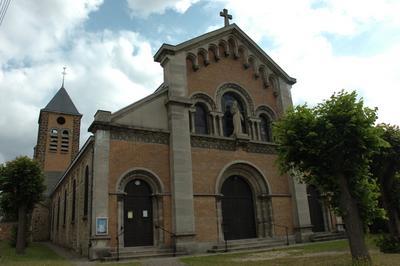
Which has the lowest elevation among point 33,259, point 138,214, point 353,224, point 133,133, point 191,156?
point 33,259

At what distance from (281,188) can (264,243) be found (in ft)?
13.6

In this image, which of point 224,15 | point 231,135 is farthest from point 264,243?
point 224,15

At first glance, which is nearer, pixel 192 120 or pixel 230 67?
pixel 192 120

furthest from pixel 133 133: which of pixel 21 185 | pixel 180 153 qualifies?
pixel 21 185

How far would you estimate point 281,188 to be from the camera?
21.4m

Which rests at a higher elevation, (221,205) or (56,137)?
(56,137)

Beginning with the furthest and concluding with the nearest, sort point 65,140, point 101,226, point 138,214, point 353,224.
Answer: point 65,140 → point 138,214 → point 101,226 → point 353,224

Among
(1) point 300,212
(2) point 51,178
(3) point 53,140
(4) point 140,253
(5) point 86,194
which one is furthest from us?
(3) point 53,140

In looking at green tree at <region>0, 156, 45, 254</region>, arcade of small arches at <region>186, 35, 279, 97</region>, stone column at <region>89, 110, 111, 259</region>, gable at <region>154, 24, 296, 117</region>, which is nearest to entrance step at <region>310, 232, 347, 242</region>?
gable at <region>154, 24, 296, 117</region>

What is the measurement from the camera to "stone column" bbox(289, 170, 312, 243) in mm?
20422

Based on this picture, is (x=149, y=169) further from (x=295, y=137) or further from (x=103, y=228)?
(x=295, y=137)

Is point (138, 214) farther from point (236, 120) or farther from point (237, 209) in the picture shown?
point (236, 120)

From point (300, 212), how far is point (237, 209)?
13.7 ft

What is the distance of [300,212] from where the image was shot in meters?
20.9
